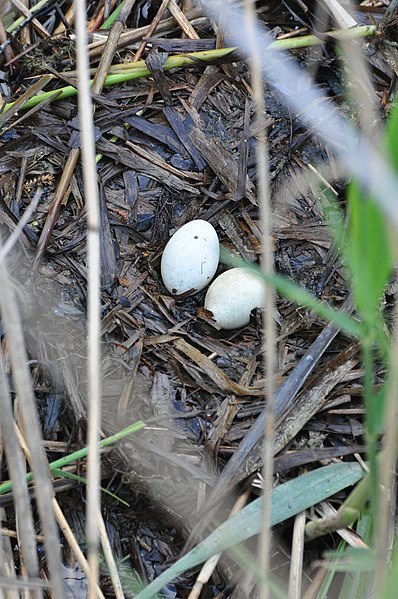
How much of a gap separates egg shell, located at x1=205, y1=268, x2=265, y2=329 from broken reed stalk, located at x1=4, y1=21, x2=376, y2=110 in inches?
23.8

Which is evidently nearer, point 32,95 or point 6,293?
point 6,293

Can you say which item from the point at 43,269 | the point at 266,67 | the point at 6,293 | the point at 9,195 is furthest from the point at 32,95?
the point at 6,293

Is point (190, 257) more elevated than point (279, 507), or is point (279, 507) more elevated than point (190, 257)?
point (190, 257)

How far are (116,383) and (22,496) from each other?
666 millimetres

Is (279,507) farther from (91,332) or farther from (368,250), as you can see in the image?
(368,250)

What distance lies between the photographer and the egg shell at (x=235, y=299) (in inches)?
62.7

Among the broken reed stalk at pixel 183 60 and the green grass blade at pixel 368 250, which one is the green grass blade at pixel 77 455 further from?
the broken reed stalk at pixel 183 60

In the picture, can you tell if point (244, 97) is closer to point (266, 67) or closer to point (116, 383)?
point (266, 67)

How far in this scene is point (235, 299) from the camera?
5.21 ft

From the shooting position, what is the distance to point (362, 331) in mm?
670

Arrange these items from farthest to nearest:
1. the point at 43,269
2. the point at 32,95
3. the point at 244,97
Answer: the point at 244,97, the point at 32,95, the point at 43,269

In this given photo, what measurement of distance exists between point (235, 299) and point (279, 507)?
1.75 feet

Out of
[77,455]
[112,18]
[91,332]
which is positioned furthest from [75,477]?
[112,18]

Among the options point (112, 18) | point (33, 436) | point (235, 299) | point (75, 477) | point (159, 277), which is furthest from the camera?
point (112, 18)
